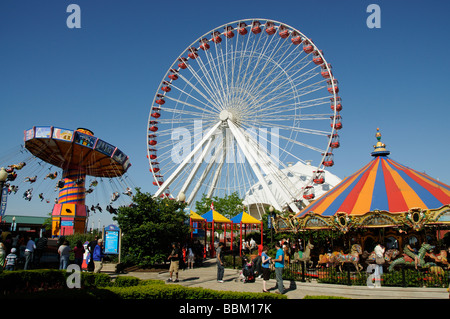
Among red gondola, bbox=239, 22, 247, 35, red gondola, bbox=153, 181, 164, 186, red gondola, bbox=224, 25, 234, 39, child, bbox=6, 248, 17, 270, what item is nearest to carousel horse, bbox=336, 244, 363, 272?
child, bbox=6, 248, 17, 270

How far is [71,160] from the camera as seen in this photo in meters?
32.4

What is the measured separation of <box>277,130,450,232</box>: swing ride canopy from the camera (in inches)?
561

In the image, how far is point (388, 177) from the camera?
1717cm

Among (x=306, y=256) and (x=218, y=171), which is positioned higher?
(x=218, y=171)

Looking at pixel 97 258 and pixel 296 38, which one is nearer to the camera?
pixel 97 258

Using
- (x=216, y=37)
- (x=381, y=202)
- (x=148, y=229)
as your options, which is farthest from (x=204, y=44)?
(x=381, y=202)

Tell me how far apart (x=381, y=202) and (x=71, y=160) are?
2598 centimetres

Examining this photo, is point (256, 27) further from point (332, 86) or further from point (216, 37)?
point (332, 86)

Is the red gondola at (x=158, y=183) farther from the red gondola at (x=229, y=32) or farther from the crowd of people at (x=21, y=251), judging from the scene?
the crowd of people at (x=21, y=251)

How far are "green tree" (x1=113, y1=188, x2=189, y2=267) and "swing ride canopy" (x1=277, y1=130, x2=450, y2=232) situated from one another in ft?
17.7

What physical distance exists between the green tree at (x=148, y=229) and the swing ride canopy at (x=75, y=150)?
12774 millimetres

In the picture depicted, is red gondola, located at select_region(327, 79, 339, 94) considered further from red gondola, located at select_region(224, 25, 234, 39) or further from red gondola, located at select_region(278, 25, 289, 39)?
red gondola, located at select_region(224, 25, 234, 39)

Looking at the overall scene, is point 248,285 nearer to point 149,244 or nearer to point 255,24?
point 149,244
